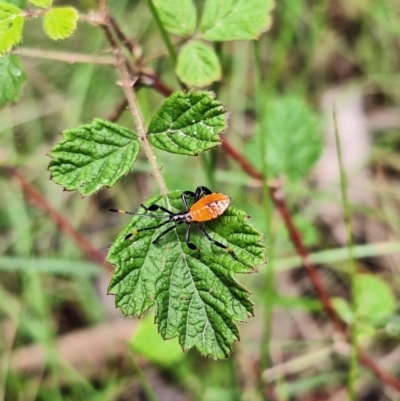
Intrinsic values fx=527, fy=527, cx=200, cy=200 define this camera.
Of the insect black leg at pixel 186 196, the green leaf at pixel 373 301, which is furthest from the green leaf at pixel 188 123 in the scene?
the green leaf at pixel 373 301

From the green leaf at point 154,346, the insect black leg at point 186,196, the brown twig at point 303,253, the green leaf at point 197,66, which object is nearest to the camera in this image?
the insect black leg at point 186,196

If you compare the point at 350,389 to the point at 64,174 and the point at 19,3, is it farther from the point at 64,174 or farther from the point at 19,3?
the point at 19,3

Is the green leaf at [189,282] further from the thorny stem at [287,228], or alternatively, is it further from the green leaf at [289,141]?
the green leaf at [289,141]

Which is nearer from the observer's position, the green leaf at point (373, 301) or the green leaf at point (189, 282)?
the green leaf at point (189, 282)

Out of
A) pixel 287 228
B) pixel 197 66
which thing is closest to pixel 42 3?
pixel 197 66

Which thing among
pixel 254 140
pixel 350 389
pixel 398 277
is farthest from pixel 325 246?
pixel 350 389

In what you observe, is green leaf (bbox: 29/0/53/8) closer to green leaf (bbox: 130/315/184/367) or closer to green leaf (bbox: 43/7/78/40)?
green leaf (bbox: 43/7/78/40)

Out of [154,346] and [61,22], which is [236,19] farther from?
→ [154,346]
